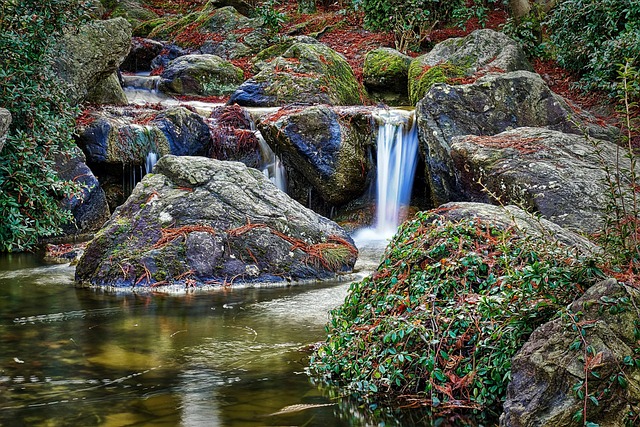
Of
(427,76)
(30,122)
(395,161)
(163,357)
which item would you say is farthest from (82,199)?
(427,76)

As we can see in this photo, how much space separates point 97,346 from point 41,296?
204 cm

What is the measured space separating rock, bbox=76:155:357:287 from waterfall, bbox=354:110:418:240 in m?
3.51

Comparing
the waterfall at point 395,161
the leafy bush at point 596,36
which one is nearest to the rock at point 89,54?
the waterfall at point 395,161

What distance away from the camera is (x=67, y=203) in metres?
10.5

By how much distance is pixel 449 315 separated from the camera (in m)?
4.37

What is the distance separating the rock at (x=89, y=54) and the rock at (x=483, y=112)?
532 cm

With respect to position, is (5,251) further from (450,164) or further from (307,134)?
(450,164)

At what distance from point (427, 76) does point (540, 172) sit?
6126mm

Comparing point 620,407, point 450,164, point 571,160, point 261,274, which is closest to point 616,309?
point 620,407

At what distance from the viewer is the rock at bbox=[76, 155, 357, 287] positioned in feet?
24.8

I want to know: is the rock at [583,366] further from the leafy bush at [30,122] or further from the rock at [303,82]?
the rock at [303,82]

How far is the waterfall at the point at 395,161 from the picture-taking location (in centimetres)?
1208

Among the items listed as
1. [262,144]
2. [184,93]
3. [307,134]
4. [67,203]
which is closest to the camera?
[67,203]

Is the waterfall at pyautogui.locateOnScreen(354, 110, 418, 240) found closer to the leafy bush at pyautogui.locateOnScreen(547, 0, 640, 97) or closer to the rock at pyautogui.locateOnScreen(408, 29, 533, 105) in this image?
the rock at pyautogui.locateOnScreen(408, 29, 533, 105)
